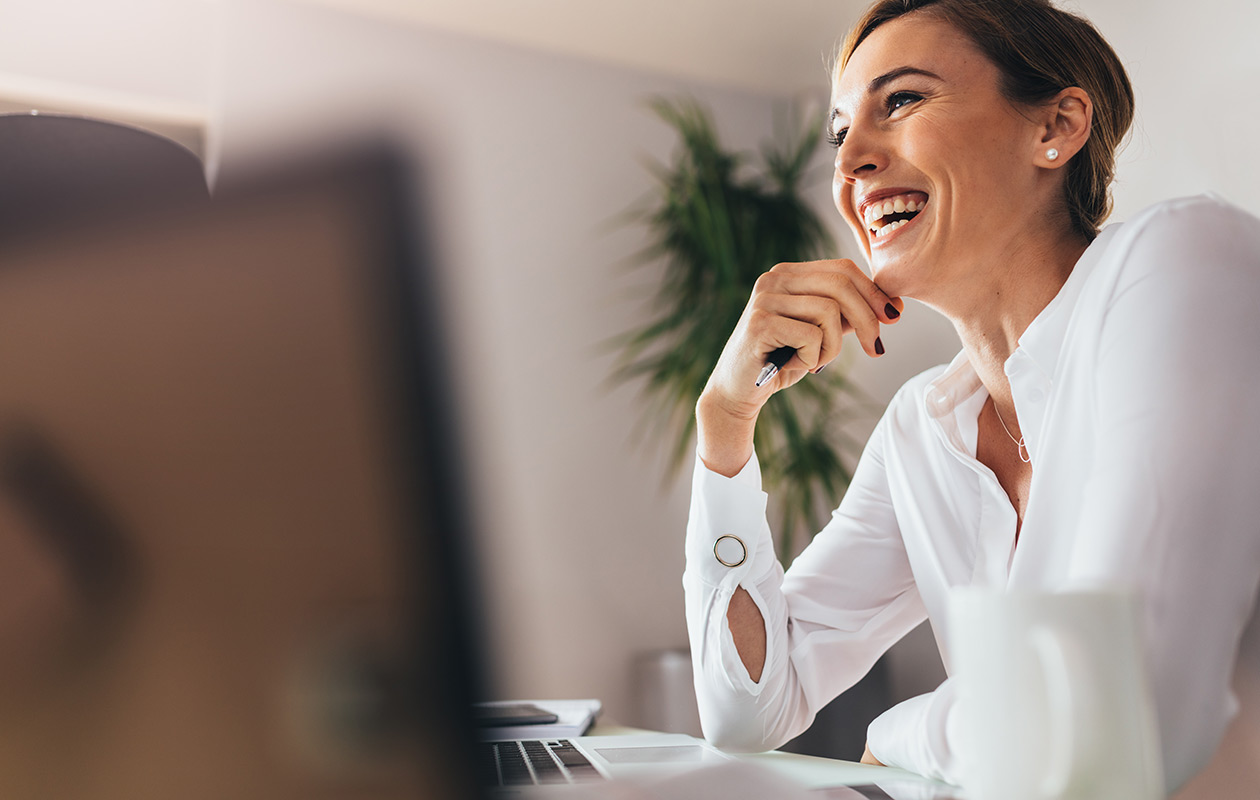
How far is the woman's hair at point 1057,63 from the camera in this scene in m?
1.03

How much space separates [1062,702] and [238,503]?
1.00 feet

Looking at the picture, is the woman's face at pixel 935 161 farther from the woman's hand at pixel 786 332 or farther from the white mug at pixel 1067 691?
the white mug at pixel 1067 691

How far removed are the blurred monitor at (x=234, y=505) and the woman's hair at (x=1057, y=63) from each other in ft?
3.35

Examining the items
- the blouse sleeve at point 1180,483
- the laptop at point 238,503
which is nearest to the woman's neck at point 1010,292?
the blouse sleeve at point 1180,483

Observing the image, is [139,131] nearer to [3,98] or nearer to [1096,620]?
[3,98]

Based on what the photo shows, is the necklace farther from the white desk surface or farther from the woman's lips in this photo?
the white desk surface

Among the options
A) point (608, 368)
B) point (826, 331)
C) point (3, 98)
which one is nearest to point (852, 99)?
point (826, 331)

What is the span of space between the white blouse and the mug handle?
0.14 meters

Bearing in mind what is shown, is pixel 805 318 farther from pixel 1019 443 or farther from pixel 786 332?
pixel 1019 443

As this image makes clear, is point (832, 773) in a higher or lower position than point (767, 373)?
lower

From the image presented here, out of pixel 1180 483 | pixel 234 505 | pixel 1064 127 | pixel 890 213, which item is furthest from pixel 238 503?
pixel 1064 127

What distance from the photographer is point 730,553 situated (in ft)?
3.38

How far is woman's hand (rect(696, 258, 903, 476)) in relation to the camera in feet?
3.22

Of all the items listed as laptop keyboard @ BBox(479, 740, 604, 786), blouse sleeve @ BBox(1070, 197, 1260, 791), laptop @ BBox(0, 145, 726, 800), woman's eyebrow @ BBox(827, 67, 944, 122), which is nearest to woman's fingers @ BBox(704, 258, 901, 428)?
woman's eyebrow @ BBox(827, 67, 944, 122)
